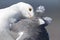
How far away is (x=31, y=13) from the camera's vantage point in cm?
35

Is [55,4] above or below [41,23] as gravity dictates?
above

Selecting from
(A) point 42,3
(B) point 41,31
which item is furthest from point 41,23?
(A) point 42,3

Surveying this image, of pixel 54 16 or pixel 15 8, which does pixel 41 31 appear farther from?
pixel 54 16

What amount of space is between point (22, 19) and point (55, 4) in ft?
0.84

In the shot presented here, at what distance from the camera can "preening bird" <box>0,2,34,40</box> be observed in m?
0.33

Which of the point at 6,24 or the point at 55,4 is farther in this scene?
the point at 55,4

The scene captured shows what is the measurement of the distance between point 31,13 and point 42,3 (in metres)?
0.20

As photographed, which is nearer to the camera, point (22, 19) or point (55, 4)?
point (22, 19)

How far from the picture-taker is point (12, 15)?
35 centimetres

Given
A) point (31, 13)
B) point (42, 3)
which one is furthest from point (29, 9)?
point (42, 3)

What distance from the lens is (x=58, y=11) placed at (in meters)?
0.59

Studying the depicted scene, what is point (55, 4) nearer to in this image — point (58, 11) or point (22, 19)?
point (58, 11)

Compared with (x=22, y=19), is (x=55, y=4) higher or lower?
higher

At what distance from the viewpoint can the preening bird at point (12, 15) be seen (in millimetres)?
327
